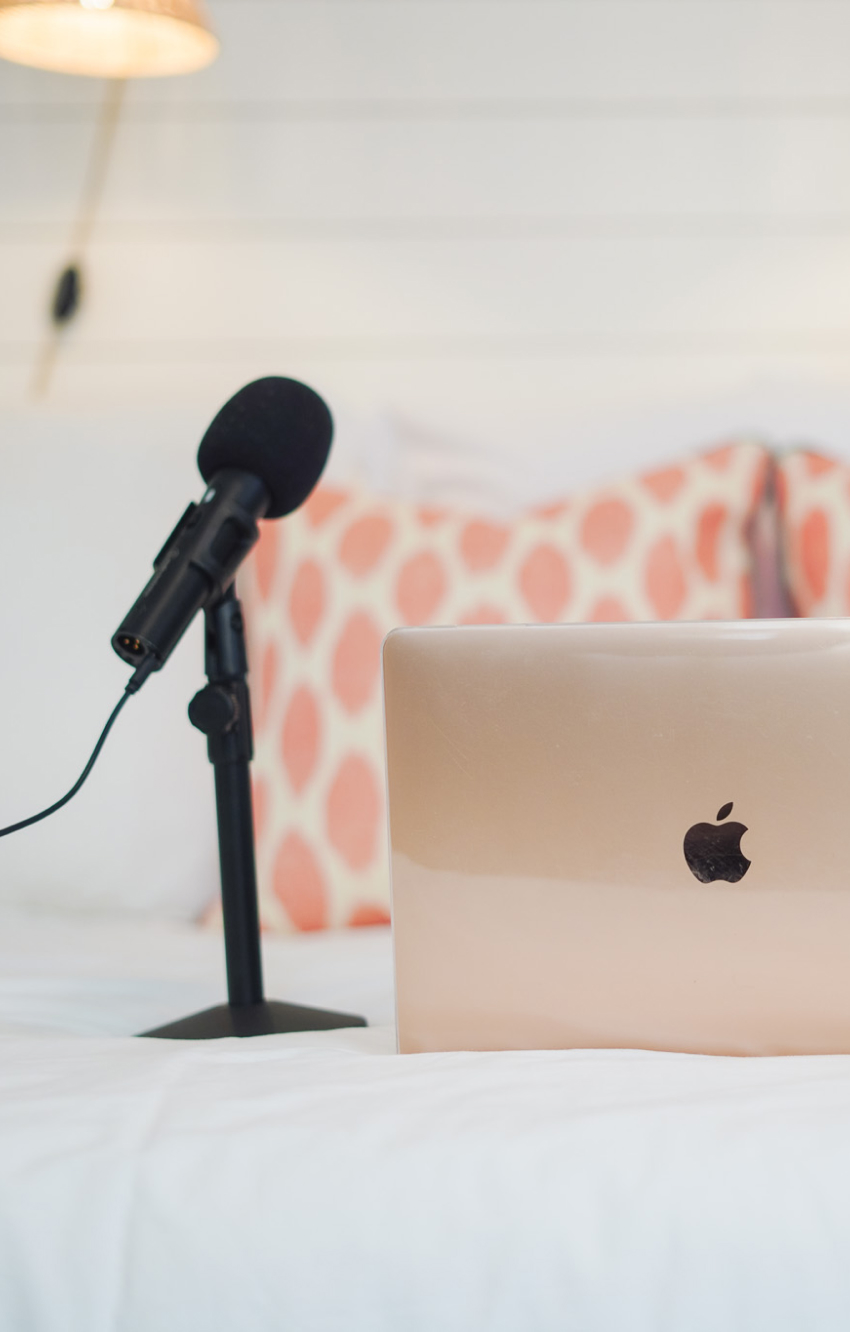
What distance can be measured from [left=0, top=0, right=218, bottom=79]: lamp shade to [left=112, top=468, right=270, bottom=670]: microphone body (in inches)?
31.5

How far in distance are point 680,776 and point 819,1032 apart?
181 mm

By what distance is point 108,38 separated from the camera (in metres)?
1.60

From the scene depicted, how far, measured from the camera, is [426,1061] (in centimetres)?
71

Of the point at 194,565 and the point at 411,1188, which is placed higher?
the point at 194,565

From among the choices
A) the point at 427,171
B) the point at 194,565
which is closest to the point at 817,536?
the point at 427,171

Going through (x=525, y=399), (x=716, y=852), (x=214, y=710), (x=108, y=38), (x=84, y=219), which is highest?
(x=108, y=38)

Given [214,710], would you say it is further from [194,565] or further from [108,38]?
[108,38]

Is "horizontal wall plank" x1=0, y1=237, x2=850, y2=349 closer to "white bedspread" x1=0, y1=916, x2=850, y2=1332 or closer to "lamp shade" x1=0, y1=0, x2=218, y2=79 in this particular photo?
"lamp shade" x1=0, y1=0, x2=218, y2=79

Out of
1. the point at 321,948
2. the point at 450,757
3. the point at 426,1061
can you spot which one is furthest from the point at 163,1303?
the point at 321,948

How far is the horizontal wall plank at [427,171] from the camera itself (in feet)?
5.72

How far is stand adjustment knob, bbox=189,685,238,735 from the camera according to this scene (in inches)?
40.0

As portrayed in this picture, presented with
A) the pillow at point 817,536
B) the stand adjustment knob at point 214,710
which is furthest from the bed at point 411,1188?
the pillow at point 817,536

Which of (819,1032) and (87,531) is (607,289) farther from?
(819,1032)

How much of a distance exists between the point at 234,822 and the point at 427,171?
3.75ft
